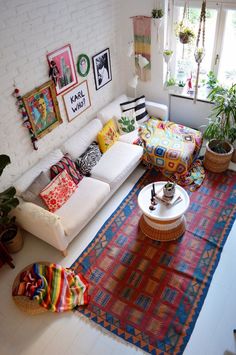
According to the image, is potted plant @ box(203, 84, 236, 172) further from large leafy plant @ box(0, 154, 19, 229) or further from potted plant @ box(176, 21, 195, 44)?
large leafy plant @ box(0, 154, 19, 229)

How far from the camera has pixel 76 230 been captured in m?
3.65

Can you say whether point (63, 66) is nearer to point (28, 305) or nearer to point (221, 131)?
point (221, 131)

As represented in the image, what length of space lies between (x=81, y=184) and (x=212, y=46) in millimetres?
2766

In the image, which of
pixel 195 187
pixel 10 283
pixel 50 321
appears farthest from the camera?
pixel 195 187

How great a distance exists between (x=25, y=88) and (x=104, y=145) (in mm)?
1395

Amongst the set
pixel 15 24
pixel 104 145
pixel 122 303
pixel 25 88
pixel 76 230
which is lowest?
pixel 122 303

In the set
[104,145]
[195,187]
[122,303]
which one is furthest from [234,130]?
[122,303]

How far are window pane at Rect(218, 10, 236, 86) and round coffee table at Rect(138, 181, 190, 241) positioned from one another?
2.10 meters

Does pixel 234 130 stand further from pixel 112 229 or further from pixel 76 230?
pixel 76 230

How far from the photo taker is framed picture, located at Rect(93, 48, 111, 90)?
14.8 feet

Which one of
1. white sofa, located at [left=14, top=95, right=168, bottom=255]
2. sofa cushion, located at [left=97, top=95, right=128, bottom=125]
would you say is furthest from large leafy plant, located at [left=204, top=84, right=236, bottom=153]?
sofa cushion, located at [left=97, top=95, right=128, bottom=125]

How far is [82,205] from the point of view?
3721mm

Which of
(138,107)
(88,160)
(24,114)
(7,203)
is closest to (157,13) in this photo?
(138,107)

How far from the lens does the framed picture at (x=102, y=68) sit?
4500 mm
